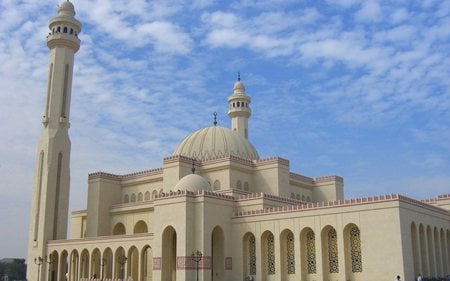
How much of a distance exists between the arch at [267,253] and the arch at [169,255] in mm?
5399

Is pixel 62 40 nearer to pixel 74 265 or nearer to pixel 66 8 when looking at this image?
pixel 66 8

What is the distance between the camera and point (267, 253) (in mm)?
30188

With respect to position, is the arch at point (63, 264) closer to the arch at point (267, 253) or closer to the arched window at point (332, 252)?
the arch at point (267, 253)

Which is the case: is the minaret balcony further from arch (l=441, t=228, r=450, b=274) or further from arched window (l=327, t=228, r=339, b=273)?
arch (l=441, t=228, r=450, b=274)

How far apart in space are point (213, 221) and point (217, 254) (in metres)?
2.53

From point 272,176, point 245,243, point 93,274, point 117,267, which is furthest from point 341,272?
point 93,274

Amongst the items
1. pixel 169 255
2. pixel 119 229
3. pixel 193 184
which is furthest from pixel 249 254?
pixel 119 229

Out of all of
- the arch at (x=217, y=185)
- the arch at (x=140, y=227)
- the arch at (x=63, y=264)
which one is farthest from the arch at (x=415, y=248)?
the arch at (x=63, y=264)

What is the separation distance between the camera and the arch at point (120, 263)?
33.5m

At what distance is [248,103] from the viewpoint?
159ft

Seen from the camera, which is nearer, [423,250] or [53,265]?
[423,250]

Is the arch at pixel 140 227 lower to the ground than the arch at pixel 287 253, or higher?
higher

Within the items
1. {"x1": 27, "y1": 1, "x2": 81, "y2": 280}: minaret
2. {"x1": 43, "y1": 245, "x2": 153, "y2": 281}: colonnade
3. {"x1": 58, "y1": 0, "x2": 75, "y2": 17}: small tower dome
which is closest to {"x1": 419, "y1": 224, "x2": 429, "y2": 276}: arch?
{"x1": 43, "y1": 245, "x2": 153, "y2": 281}: colonnade

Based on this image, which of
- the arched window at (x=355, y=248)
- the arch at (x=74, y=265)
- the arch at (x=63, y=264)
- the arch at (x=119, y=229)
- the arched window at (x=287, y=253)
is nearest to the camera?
the arched window at (x=355, y=248)
